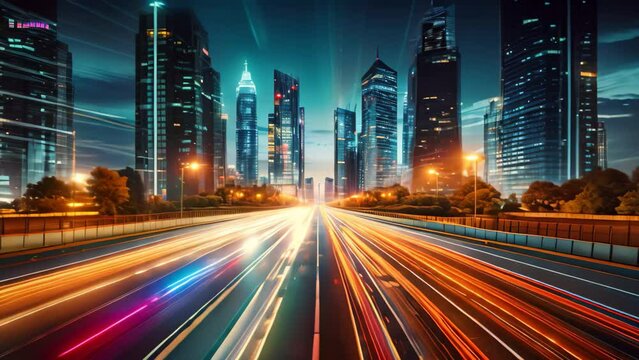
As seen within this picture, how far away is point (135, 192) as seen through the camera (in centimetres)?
5709


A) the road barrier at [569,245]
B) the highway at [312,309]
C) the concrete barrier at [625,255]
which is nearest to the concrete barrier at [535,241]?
the road barrier at [569,245]

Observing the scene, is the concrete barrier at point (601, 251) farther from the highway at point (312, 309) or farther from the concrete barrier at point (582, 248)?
the highway at point (312, 309)

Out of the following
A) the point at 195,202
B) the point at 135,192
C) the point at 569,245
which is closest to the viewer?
the point at 569,245

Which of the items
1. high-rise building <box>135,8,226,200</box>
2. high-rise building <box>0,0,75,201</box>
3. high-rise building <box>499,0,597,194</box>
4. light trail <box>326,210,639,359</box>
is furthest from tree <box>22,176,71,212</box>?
high-rise building <box>499,0,597,194</box>

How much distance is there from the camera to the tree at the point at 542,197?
2874 inches

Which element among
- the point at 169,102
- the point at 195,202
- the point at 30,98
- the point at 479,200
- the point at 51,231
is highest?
the point at 169,102

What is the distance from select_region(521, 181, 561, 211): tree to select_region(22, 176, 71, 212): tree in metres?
101

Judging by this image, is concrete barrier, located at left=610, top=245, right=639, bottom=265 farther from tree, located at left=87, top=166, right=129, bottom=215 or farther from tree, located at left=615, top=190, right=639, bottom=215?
tree, located at left=87, top=166, right=129, bottom=215

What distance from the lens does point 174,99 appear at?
150 meters

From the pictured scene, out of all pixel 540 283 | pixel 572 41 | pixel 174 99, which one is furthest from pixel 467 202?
pixel 572 41

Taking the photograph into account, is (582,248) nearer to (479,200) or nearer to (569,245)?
(569,245)

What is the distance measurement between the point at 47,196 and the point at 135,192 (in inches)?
544

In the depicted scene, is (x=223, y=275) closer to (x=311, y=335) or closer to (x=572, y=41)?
(x=311, y=335)

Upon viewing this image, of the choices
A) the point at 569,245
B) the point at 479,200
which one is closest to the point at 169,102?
the point at 479,200
